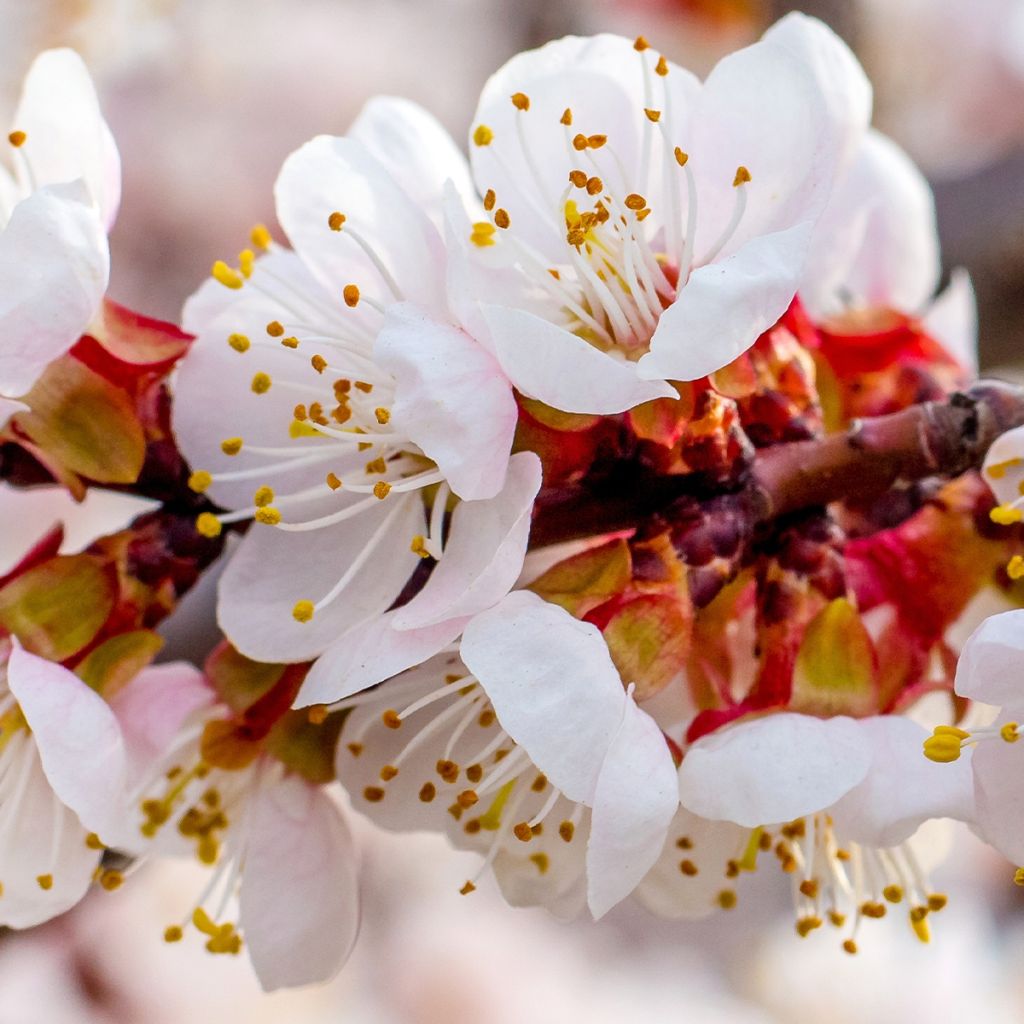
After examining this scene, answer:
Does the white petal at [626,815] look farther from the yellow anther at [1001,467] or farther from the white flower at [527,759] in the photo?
the yellow anther at [1001,467]

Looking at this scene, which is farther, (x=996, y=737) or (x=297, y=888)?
(x=297, y=888)

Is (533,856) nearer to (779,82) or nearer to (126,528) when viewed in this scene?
(126,528)

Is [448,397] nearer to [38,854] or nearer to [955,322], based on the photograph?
[38,854]

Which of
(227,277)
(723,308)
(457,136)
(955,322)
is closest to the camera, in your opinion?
(723,308)

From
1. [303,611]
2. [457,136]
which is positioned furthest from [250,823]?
[457,136]

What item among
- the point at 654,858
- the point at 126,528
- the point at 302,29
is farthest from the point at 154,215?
the point at 654,858

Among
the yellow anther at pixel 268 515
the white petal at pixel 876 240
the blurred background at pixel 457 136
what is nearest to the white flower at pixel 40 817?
the yellow anther at pixel 268 515
